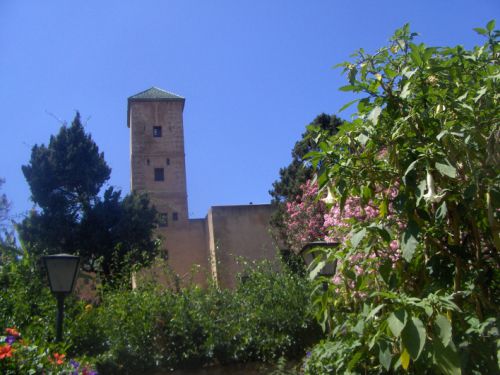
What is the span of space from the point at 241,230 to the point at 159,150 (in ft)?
41.5

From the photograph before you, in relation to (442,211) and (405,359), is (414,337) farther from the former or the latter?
(442,211)

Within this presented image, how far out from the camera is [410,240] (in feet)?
8.78

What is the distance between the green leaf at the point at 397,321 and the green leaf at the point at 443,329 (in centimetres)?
15

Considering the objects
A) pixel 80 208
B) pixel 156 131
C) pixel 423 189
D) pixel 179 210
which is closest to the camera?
pixel 423 189

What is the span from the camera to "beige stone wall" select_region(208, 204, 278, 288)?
76.3ft

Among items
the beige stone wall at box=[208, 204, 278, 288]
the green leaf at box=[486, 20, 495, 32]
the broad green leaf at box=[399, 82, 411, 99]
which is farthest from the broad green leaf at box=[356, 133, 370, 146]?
the beige stone wall at box=[208, 204, 278, 288]

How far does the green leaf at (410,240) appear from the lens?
2609mm

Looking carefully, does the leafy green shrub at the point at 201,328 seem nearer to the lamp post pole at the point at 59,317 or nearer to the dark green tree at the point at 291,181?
the lamp post pole at the point at 59,317

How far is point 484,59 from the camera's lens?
3270 millimetres

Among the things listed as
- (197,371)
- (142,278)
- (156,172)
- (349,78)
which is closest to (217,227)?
(156,172)

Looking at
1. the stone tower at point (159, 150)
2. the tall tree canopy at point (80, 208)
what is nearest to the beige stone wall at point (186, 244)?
the stone tower at point (159, 150)

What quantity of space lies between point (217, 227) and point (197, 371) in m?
16.7

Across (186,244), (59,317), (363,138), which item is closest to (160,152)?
(186,244)

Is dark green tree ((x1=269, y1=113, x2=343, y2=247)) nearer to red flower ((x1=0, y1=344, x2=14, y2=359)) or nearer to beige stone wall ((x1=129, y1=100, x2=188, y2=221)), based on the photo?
beige stone wall ((x1=129, y1=100, x2=188, y2=221))
